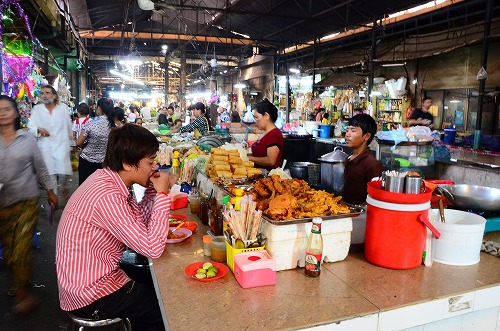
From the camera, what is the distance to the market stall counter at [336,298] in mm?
1475

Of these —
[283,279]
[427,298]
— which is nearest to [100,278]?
[283,279]

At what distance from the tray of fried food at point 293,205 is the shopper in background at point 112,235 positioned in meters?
0.54

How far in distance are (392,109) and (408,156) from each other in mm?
7641

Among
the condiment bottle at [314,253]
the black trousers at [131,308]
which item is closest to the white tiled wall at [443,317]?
the condiment bottle at [314,253]

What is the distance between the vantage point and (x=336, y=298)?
5.34 feet

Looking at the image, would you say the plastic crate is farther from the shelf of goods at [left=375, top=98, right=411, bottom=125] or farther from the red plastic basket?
the shelf of goods at [left=375, top=98, right=411, bottom=125]

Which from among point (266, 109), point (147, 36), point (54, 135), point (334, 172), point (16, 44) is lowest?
point (334, 172)

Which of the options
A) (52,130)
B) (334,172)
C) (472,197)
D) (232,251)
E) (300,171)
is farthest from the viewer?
(52,130)

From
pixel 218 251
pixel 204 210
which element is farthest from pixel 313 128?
pixel 218 251

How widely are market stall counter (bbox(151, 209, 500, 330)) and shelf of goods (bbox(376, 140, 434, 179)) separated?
3410 mm

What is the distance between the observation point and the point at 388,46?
1137 cm

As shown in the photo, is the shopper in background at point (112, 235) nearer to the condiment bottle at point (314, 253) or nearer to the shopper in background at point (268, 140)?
the condiment bottle at point (314, 253)

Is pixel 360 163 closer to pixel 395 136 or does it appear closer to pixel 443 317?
pixel 443 317

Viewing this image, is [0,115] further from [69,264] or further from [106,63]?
[106,63]
